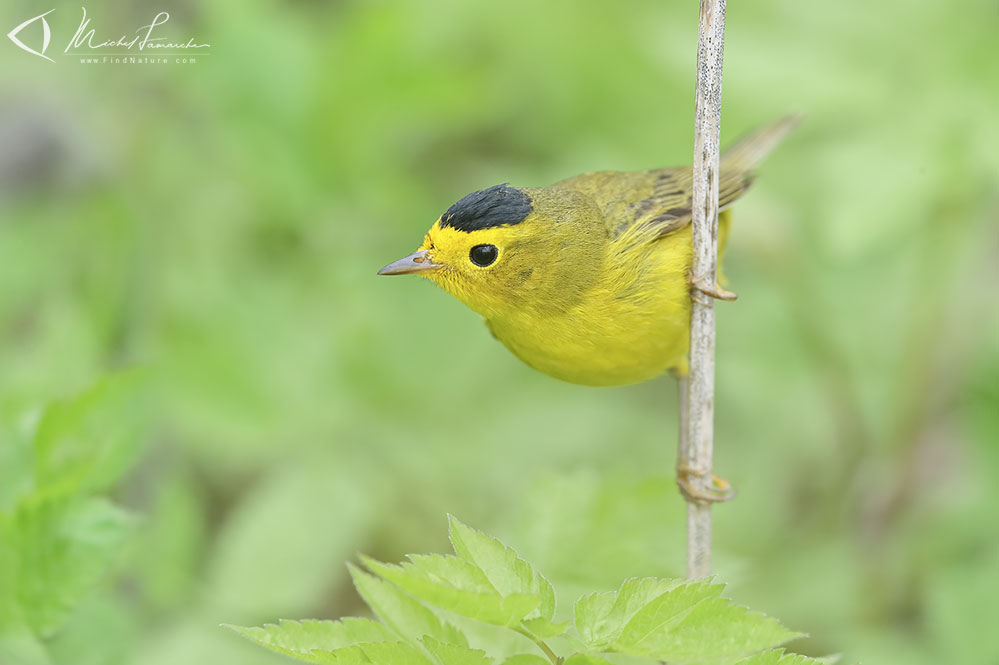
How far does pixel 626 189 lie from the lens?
9.17 ft

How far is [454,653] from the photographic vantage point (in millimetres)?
1568

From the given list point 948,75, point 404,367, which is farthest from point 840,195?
point 404,367

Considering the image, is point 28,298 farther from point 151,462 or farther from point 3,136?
point 151,462

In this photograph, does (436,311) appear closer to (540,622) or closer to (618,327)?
(618,327)

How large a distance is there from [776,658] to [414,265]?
3.89 ft

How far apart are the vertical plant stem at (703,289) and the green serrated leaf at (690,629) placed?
76 centimetres

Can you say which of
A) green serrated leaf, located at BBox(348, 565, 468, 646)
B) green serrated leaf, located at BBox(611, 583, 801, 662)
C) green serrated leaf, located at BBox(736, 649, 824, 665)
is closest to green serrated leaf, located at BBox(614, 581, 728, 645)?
green serrated leaf, located at BBox(611, 583, 801, 662)

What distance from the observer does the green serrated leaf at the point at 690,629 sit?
1.53 metres

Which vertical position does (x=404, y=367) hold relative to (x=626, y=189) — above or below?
above

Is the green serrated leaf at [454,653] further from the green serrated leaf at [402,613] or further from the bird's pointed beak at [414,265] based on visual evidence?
the bird's pointed beak at [414,265]

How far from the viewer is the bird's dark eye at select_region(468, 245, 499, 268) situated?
240 cm

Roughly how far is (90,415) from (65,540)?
0.36m

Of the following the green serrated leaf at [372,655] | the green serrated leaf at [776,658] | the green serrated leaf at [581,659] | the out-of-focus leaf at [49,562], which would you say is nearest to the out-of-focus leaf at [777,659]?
the green serrated leaf at [776,658]

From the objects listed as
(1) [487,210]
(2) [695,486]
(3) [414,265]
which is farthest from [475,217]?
(2) [695,486]
